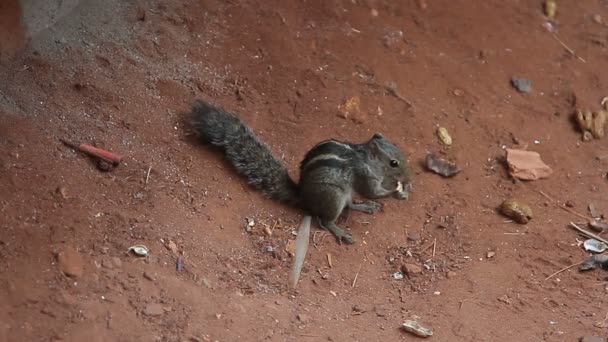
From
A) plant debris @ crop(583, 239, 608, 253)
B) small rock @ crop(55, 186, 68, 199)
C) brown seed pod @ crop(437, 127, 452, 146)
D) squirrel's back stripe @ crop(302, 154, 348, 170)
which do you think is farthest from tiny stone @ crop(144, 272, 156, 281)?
plant debris @ crop(583, 239, 608, 253)

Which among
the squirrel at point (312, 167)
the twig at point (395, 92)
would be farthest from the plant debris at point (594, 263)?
the twig at point (395, 92)

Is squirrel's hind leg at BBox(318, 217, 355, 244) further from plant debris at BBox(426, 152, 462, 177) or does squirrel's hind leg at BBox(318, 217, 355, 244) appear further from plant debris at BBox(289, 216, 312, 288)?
plant debris at BBox(426, 152, 462, 177)

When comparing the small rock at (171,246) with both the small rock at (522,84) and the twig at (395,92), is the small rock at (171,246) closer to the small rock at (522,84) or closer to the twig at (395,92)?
the twig at (395,92)

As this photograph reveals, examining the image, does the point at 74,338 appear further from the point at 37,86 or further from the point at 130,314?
the point at 37,86

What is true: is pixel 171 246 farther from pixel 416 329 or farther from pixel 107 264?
pixel 416 329

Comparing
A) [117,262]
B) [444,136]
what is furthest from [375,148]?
[117,262]

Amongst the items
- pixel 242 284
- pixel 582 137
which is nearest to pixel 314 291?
pixel 242 284
